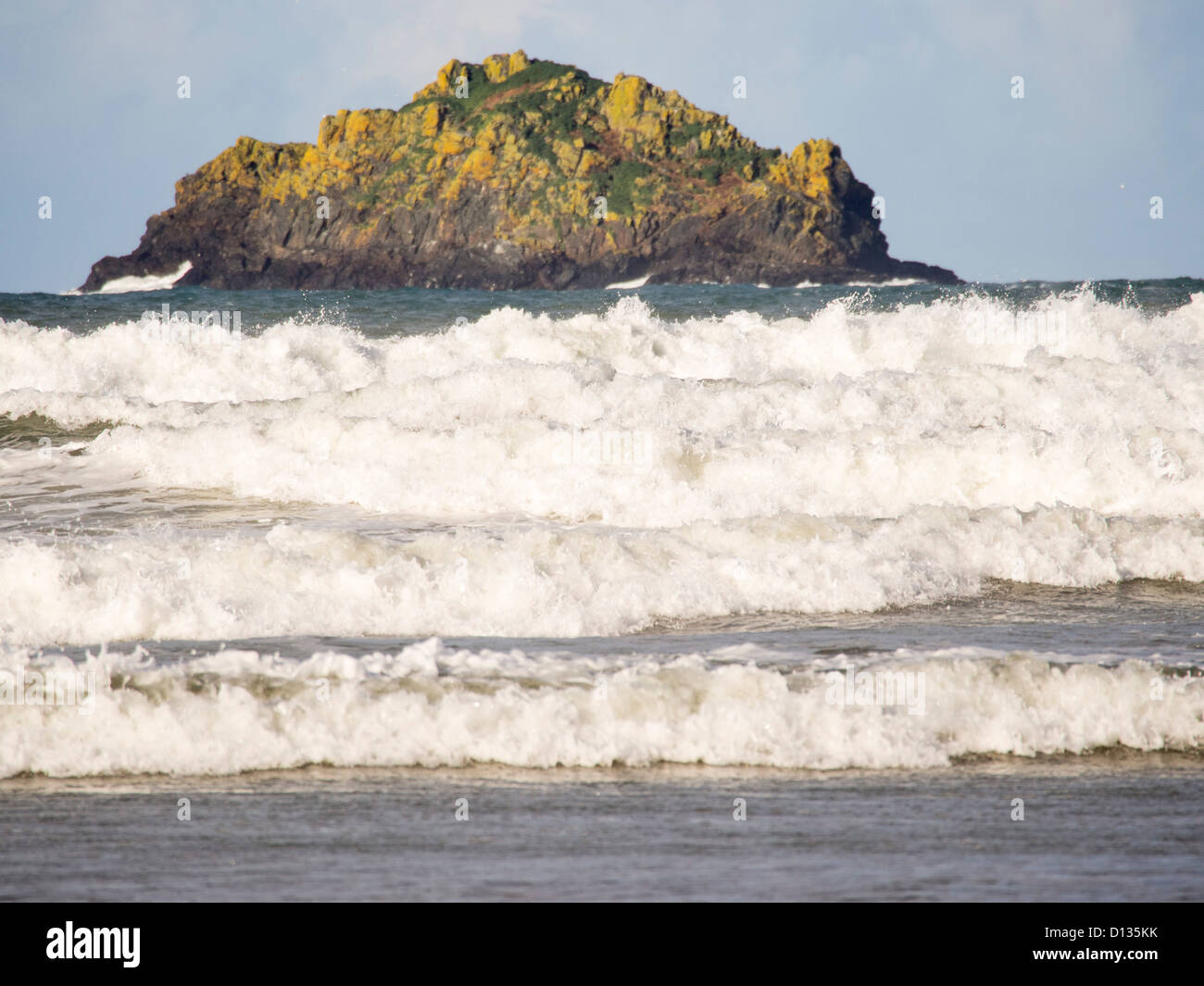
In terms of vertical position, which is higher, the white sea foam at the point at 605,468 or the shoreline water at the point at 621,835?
the white sea foam at the point at 605,468

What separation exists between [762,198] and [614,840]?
9876cm

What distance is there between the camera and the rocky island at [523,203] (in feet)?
319

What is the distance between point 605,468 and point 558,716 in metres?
5.62

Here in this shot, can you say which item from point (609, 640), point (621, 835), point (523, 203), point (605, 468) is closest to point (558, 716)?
point (621, 835)

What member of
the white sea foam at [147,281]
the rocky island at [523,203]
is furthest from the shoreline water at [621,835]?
the white sea foam at [147,281]

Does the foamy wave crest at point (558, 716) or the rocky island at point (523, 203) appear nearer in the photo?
the foamy wave crest at point (558, 716)

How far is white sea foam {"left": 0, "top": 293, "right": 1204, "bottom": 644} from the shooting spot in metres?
6.91

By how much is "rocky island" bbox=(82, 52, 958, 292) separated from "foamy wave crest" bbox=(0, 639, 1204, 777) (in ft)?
299

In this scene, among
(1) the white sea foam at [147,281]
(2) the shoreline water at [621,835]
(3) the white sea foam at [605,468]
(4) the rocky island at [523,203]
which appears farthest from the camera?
(1) the white sea foam at [147,281]

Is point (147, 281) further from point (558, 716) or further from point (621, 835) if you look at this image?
point (621, 835)

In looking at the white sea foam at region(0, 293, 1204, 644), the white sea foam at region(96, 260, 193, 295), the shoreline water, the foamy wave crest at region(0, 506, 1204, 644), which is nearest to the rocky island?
the white sea foam at region(96, 260, 193, 295)

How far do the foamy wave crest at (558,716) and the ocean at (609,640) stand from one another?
0.05 ft

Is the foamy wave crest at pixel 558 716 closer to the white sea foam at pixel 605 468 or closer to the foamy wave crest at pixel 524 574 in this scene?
the foamy wave crest at pixel 524 574
